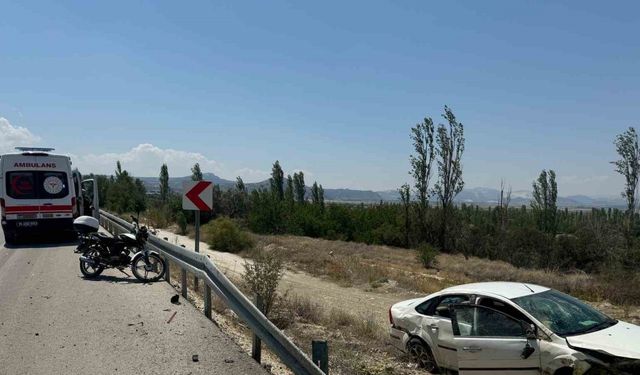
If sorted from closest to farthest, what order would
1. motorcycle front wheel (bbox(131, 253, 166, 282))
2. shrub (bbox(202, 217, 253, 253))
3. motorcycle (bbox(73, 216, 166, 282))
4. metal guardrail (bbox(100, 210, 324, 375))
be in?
metal guardrail (bbox(100, 210, 324, 375)) → motorcycle front wheel (bbox(131, 253, 166, 282)) → motorcycle (bbox(73, 216, 166, 282)) → shrub (bbox(202, 217, 253, 253))

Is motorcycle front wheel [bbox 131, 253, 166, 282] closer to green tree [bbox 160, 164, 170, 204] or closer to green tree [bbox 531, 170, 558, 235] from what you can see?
green tree [bbox 531, 170, 558, 235]

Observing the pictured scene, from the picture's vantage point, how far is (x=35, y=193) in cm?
1834

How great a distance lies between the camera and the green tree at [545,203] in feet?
179

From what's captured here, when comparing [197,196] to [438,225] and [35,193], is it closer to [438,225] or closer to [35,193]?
[35,193]

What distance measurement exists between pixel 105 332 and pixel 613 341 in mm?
6204

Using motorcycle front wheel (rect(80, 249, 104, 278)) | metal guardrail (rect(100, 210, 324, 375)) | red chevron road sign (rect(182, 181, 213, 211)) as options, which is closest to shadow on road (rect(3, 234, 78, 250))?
motorcycle front wheel (rect(80, 249, 104, 278))

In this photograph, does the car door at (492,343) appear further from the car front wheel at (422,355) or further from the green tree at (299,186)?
the green tree at (299,186)

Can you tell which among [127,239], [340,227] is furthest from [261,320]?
[340,227]

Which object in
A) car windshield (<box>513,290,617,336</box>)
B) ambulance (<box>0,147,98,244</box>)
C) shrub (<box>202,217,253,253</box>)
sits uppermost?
ambulance (<box>0,147,98,244</box>)

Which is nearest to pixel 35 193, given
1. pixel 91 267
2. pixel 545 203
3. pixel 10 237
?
pixel 10 237

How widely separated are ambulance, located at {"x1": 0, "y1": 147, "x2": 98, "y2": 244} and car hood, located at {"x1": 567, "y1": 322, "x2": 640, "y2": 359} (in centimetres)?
1719

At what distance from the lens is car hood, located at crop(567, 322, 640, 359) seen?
5849 millimetres

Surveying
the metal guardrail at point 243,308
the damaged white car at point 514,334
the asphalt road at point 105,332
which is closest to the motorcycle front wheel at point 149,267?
the asphalt road at point 105,332

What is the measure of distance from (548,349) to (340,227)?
1769 inches
